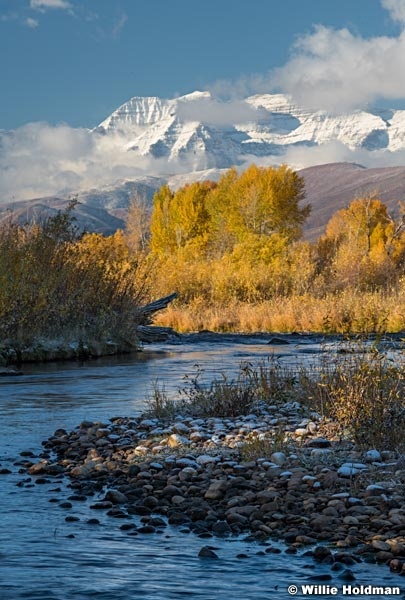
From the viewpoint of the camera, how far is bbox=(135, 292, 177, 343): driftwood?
2620cm

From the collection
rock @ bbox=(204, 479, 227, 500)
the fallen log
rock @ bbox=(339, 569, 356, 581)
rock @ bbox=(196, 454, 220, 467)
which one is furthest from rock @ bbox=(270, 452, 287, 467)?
the fallen log

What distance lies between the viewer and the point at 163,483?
8281mm

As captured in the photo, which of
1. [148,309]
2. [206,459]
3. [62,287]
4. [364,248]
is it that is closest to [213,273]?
[148,309]

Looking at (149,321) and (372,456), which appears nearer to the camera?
(372,456)

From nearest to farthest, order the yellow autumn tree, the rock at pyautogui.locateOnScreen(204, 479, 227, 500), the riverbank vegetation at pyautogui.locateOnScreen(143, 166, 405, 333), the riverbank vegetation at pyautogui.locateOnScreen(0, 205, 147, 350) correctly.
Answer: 1. the rock at pyautogui.locateOnScreen(204, 479, 227, 500)
2. the riverbank vegetation at pyautogui.locateOnScreen(0, 205, 147, 350)
3. the riverbank vegetation at pyautogui.locateOnScreen(143, 166, 405, 333)
4. the yellow autumn tree

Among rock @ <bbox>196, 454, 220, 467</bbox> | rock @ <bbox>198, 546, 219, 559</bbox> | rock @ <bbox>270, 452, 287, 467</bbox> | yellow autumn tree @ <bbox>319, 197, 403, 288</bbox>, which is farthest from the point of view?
yellow autumn tree @ <bbox>319, 197, 403, 288</bbox>

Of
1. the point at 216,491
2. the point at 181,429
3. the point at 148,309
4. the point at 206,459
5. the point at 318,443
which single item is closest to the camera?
the point at 216,491

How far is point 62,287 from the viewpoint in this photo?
2275 cm

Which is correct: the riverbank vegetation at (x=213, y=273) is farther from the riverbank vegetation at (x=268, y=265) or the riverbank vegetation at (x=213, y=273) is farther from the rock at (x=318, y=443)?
the rock at (x=318, y=443)

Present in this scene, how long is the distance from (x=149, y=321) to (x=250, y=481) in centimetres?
2017

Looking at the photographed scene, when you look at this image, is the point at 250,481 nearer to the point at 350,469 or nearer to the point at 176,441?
the point at 350,469

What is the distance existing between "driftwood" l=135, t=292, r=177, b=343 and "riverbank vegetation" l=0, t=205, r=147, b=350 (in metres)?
0.67

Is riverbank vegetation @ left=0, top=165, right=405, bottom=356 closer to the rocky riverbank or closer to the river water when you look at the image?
the rocky riverbank

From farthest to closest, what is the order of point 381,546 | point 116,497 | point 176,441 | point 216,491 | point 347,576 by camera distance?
1. point 176,441
2. point 116,497
3. point 216,491
4. point 381,546
5. point 347,576
